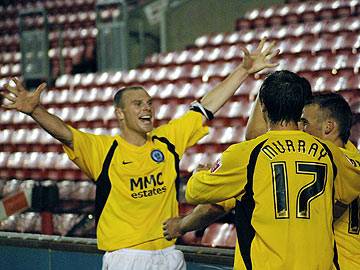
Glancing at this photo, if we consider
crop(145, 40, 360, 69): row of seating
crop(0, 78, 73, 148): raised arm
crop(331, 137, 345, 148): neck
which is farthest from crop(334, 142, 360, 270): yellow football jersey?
crop(145, 40, 360, 69): row of seating

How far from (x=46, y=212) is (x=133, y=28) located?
463cm

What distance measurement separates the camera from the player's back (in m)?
3.00

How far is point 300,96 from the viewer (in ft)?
9.96

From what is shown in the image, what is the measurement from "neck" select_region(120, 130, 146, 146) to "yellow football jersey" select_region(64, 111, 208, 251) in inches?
2.3

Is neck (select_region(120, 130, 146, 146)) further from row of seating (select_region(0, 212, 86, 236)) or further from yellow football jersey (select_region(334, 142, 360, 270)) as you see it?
row of seating (select_region(0, 212, 86, 236))

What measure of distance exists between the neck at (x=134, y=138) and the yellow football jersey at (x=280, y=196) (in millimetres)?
1561

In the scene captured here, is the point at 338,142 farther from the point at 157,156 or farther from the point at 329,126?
the point at 157,156

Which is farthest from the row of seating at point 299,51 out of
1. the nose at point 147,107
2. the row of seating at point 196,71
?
the nose at point 147,107

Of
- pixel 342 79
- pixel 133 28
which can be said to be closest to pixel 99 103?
pixel 133 28

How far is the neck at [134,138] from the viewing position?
4.65 m

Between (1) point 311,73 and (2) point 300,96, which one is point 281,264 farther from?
(1) point 311,73

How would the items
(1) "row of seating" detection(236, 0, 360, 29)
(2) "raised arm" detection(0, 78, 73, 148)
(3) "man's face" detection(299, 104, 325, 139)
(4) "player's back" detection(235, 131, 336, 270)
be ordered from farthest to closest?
(1) "row of seating" detection(236, 0, 360, 29)
(2) "raised arm" detection(0, 78, 73, 148)
(3) "man's face" detection(299, 104, 325, 139)
(4) "player's back" detection(235, 131, 336, 270)

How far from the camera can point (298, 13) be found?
985 centimetres

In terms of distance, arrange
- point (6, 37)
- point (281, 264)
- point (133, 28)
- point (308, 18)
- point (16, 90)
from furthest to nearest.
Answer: point (6, 37), point (133, 28), point (308, 18), point (16, 90), point (281, 264)
